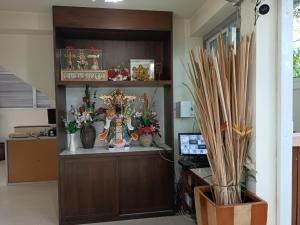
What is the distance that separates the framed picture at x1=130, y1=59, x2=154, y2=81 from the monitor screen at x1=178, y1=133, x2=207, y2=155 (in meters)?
0.83

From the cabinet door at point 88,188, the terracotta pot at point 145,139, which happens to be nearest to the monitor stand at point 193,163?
the terracotta pot at point 145,139

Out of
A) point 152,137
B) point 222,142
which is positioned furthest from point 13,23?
point 222,142

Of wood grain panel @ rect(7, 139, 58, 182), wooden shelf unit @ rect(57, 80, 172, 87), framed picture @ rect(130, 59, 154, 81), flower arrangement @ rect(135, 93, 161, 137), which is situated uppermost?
framed picture @ rect(130, 59, 154, 81)

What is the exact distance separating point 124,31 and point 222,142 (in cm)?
185

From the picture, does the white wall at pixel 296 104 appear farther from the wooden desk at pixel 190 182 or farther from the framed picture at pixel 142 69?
the framed picture at pixel 142 69

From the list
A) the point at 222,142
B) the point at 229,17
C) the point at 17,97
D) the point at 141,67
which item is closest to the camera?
the point at 222,142

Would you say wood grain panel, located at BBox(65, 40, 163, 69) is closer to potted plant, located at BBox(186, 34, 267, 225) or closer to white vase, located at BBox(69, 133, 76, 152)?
white vase, located at BBox(69, 133, 76, 152)

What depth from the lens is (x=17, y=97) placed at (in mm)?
6594

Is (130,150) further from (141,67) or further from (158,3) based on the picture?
(158,3)

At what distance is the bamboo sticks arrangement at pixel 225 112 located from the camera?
178cm

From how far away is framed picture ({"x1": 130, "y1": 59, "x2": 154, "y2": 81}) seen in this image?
10.2 feet

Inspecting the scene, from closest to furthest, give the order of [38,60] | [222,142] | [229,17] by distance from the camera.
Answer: [222,142], [229,17], [38,60]

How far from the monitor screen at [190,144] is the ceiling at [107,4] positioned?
1.49m

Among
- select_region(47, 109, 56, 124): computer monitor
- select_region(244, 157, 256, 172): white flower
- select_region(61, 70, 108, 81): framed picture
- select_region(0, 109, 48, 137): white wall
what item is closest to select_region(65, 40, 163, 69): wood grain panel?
select_region(61, 70, 108, 81): framed picture
